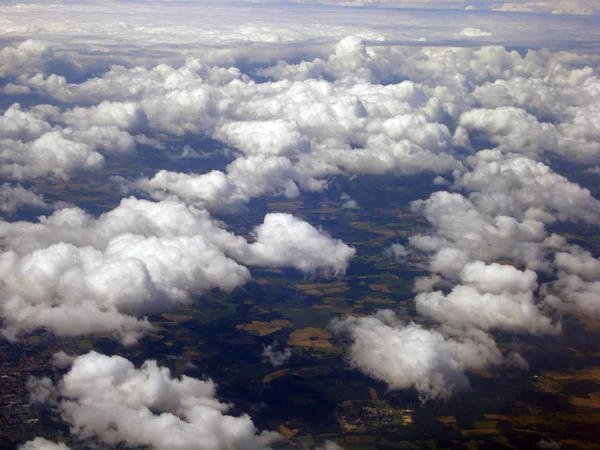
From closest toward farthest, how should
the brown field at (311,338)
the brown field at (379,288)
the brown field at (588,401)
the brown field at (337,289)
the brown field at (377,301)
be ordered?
1. the brown field at (588,401)
2. the brown field at (311,338)
3. the brown field at (377,301)
4. the brown field at (337,289)
5. the brown field at (379,288)

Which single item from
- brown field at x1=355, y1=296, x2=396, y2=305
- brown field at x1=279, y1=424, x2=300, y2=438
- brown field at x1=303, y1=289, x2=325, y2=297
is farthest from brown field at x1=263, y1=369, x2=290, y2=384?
brown field at x1=303, y1=289, x2=325, y2=297

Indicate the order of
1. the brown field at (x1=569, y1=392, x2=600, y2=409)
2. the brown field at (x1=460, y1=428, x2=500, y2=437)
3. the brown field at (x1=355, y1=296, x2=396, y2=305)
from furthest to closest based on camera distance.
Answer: the brown field at (x1=355, y1=296, x2=396, y2=305) → the brown field at (x1=569, y1=392, x2=600, y2=409) → the brown field at (x1=460, y1=428, x2=500, y2=437)

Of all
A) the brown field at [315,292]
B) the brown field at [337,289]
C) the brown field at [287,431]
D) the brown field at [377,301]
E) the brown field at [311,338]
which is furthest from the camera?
the brown field at [337,289]

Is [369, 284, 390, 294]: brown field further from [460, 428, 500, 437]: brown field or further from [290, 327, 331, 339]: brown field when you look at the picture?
[460, 428, 500, 437]: brown field

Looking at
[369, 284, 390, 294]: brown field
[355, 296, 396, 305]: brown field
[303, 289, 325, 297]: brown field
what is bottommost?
[369, 284, 390, 294]: brown field

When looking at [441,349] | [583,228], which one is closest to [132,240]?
[441,349]

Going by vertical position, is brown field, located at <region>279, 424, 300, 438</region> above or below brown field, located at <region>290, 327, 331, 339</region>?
above

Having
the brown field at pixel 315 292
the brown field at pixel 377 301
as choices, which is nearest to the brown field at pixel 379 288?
the brown field at pixel 377 301

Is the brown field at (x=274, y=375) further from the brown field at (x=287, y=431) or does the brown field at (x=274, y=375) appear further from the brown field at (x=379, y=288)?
the brown field at (x=379, y=288)

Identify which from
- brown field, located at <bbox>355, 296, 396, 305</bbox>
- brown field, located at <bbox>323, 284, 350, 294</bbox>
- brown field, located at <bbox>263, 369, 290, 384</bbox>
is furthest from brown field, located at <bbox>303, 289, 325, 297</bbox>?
brown field, located at <bbox>263, 369, 290, 384</bbox>

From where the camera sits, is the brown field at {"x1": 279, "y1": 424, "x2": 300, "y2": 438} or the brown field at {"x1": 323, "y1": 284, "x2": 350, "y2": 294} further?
the brown field at {"x1": 323, "y1": 284, "x2": 350, "y2": 294}

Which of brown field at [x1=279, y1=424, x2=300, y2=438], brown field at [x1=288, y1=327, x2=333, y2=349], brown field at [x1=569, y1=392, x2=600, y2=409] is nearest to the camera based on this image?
brown field at [x1=279, y1=424, x2=300, y2=438]
